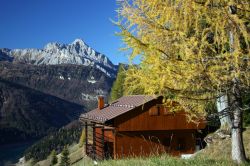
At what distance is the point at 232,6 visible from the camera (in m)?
9.02

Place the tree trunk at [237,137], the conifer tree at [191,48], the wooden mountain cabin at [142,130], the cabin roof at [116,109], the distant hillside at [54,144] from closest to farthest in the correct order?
the conifer tree at [191,48] → the tree trunk at [237,137] → the cabin roof at [116,109] → the wooden mountain cabin at [142,130] → the distant hillside at [54,144]

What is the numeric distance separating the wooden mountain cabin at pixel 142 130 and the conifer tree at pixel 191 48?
2399 cm

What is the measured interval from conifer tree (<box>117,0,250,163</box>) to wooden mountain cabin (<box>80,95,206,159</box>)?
24.0 metres

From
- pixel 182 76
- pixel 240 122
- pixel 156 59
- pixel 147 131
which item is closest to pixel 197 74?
pixel 182 76

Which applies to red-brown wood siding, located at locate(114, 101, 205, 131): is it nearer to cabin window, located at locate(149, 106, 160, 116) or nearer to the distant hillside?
cabin window, located at locate(149, 106, 160, 116)

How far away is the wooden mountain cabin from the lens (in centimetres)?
3456

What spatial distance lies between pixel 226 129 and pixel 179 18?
12685 millimetres

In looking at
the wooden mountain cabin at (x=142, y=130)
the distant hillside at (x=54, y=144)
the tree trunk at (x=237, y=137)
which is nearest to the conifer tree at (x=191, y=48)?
the tree trunk at (x=237, y=137)

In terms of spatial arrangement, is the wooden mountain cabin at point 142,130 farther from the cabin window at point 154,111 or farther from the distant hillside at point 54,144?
the distant hillside at point 54,144

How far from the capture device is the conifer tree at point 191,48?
866cm

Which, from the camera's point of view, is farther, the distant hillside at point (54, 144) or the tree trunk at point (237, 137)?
the distant hillside at point (54, 144)

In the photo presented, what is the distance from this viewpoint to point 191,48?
8672mm

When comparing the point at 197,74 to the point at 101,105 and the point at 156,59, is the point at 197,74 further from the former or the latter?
the point at 101,105

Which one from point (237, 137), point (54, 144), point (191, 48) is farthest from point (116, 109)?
point (54, 144)
